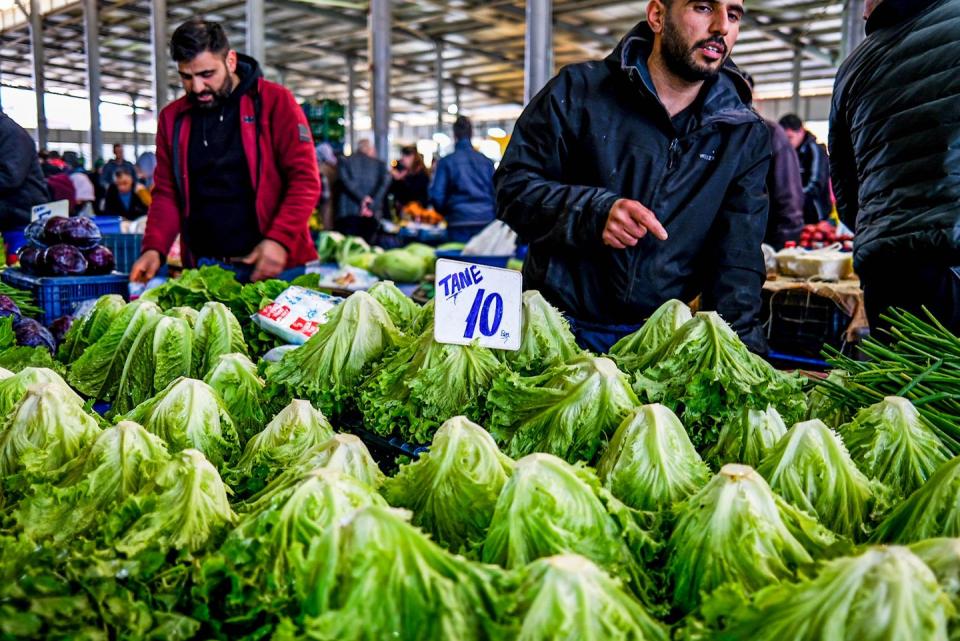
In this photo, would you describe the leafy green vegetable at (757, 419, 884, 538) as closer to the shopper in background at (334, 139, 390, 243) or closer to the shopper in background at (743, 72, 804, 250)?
the shopper in background at (743, 72, 804, 250)

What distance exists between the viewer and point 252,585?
100cm

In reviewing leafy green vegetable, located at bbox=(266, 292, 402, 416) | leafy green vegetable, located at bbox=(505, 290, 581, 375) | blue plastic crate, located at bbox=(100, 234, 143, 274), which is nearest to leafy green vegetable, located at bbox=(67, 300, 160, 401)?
leafy green vegetable, located at bbox=(266, 292, 402, 416)

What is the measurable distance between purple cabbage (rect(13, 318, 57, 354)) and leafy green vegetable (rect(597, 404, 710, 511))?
2.39 m

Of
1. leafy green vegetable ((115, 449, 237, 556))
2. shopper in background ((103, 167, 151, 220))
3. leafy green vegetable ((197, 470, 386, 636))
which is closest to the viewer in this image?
leafy green vegetable ((197, 470, 386, 636))

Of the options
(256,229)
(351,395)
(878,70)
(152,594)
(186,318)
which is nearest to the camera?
(152,594)

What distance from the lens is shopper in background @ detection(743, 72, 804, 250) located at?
6.07m

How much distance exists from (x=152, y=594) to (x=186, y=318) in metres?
1.52

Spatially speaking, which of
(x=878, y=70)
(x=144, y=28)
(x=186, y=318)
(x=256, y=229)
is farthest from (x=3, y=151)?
(x=144, y=28)

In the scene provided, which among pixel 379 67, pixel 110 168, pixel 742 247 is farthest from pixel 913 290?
pixel 110 168

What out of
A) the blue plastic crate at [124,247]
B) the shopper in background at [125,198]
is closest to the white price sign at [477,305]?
the blue plastic crate at [124,247]

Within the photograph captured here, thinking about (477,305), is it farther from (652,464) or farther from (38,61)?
(38,61)

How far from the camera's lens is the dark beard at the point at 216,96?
13.4 ft

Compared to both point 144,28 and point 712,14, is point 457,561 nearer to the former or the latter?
point 712,14

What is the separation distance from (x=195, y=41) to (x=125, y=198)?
35.8 feet
